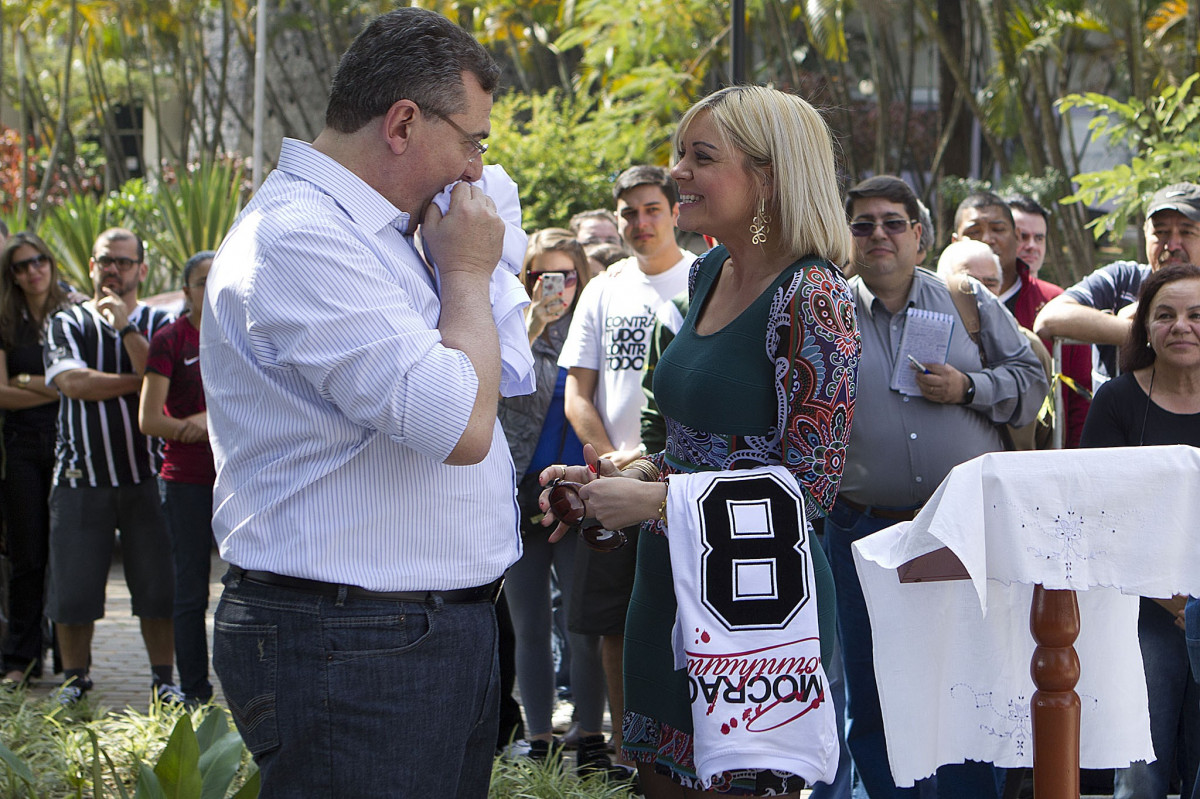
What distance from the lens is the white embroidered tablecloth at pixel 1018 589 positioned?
245 cm

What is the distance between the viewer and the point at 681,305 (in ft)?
13.5

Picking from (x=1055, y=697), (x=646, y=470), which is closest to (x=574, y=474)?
(x=646, y=470)

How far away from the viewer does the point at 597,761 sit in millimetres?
4906

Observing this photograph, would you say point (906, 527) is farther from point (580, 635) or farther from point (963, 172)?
point (963, 172)

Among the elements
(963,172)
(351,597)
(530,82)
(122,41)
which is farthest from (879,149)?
(122,41)

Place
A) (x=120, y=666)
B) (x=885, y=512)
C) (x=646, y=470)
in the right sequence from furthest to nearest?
(x=120, y=666) → (x=885, y=512) → (x=646, y=470)

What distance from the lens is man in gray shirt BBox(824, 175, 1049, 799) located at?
4027mm

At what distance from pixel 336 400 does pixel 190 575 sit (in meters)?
4.23

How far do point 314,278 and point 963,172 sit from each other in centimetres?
1730

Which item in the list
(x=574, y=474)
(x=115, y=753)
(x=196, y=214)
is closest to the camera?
(x=574, y=474)

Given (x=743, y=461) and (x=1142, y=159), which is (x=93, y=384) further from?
(x=1142, y=159)

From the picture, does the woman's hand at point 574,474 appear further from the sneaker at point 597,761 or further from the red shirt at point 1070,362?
the red shirt at point 1070,362

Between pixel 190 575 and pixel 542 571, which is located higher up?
pixel 542 571

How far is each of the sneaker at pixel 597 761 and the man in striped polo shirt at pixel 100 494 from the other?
229 centimetres
